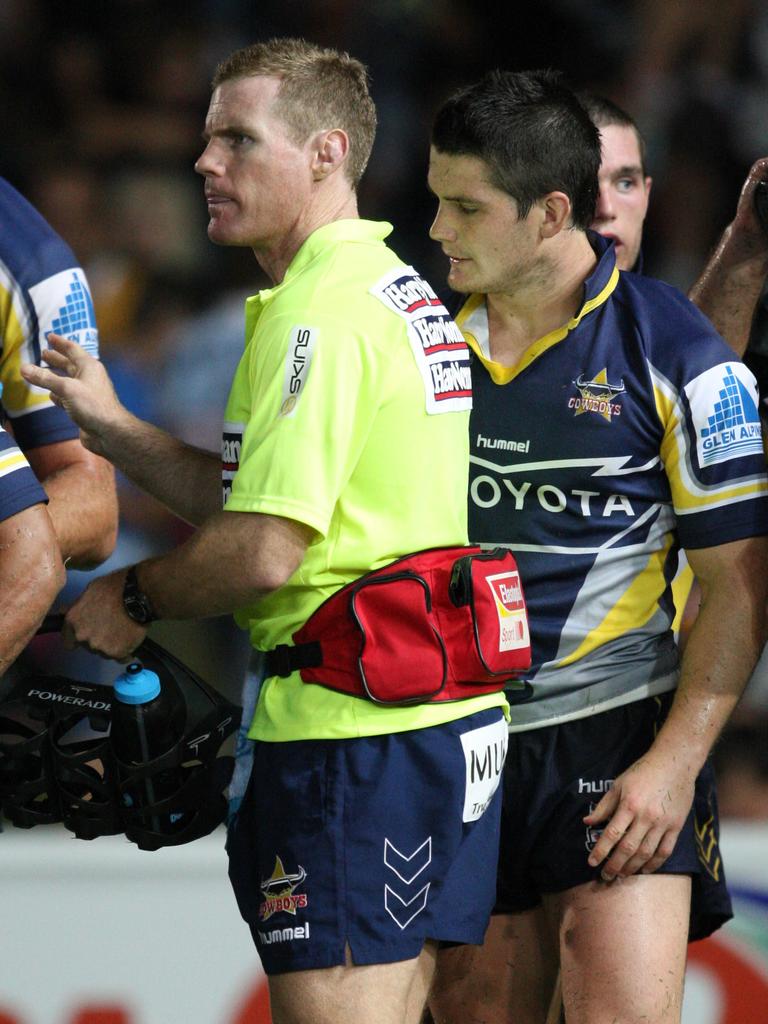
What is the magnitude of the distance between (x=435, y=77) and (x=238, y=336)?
1.44 meters

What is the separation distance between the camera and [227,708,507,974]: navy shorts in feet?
7.34

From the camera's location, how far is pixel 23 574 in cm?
230

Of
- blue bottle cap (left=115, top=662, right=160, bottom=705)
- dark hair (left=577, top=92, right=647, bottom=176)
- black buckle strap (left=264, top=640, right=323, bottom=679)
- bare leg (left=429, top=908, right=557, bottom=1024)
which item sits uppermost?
dark hair (left=577, top=92, right=647, bottom=176)

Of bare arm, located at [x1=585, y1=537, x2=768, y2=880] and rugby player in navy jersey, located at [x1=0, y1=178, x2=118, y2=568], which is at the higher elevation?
rugby player in navy jersey, located at [x1=0, y1=178, x2=118, y2=568]

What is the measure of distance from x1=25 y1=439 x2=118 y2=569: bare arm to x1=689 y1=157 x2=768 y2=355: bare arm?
1.26 m

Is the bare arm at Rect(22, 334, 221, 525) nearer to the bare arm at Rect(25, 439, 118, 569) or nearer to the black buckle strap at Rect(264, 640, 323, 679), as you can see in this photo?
the black buckle strap at Rect(264, 640, 323, 679)

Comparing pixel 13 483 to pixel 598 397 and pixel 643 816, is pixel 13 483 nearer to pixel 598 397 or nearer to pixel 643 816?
pixel 598 397

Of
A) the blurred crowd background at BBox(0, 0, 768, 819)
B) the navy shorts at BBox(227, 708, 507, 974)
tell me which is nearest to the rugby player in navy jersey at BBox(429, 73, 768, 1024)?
the navy shorts at BBox(227, 708, 507, 974)

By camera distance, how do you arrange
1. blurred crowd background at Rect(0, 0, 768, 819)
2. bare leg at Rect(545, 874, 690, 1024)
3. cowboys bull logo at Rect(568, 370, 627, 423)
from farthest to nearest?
blurred crowd background at Rect(0, 0, 768, 819), cowboys bull logo at Rect(568, 370, 627, 423), bare leg at Rect(545, 874, 690, 1024)

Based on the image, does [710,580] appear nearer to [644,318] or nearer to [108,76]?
[644,318]

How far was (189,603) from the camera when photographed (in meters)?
2.28

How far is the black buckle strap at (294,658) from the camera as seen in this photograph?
7.54 ft

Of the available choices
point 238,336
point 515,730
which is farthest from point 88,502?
point 238,336

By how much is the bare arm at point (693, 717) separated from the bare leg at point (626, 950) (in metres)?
0.05
